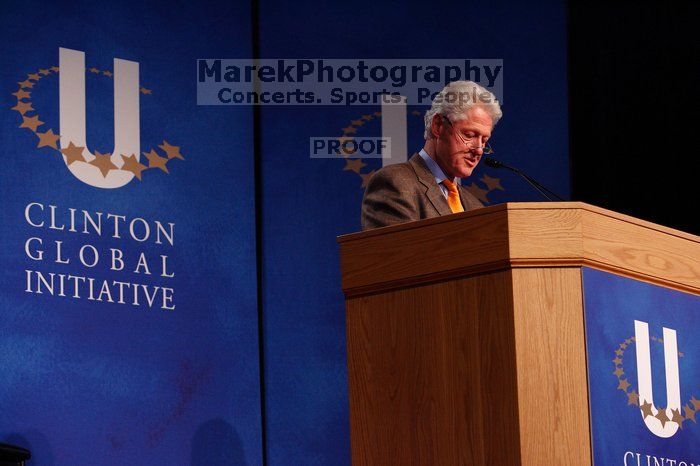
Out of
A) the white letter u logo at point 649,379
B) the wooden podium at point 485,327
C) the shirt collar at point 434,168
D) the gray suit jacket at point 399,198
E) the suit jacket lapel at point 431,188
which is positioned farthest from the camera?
the shirt collar at point 434,168

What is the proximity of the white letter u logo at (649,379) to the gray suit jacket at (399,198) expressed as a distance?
0.80 m

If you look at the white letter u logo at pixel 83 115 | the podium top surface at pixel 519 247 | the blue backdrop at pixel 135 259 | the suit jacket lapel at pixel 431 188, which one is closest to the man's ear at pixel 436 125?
the suit jacket lapel at pixel 431 188

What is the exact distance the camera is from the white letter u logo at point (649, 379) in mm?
2639

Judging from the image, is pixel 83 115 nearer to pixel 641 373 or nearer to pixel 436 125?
pixel 436 125

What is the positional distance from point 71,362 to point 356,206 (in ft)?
4.31

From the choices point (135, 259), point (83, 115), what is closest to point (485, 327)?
point (135, 259)

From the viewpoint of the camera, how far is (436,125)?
3.69 m

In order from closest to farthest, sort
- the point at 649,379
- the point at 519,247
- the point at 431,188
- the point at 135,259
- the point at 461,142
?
the point at 519,247
the point at 649,379
the point at 431,188
the point at 461,142
the point at 135,259

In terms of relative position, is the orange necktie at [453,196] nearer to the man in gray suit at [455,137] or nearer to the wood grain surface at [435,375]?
the man in gray suit at [455,137]

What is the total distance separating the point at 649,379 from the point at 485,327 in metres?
0.40

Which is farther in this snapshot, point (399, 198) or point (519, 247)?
point (399, 198)

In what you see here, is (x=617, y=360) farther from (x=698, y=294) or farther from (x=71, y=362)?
(x=71, y=362)

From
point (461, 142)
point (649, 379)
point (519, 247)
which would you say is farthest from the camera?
point (461, 142)

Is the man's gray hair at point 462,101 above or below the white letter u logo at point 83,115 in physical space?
below
